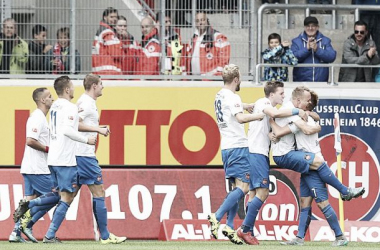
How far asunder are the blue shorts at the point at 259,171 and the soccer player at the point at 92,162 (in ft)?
6.30

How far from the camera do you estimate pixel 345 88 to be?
1770cm

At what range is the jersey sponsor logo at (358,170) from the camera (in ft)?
58.0

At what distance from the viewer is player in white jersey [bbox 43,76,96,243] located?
47.0 ft

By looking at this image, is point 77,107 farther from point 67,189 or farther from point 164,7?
point 164,7

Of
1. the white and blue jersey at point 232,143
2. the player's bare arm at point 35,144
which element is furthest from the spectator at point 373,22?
the player's bare arm at point 35,144

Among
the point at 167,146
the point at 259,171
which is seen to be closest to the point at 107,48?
the point at 167,146

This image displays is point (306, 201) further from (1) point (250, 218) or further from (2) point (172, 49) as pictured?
(2) point (172, 49)

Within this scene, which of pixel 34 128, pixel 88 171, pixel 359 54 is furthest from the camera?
pixel 359 54

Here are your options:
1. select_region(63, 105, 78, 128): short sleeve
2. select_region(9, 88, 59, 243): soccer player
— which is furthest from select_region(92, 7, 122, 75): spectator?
select_region(63, 105, 78, 128): short sleeve

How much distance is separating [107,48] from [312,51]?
3.28 meters

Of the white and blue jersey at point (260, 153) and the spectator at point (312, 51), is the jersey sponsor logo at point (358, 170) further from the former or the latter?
the white and blue jersey at point (260, 153)

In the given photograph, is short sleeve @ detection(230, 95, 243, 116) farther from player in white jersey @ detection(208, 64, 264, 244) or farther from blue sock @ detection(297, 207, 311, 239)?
blue sock @ detection(297, 207, 311, 239)

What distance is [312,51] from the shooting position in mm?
17766

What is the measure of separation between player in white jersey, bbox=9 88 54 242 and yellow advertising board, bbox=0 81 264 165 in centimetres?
181
